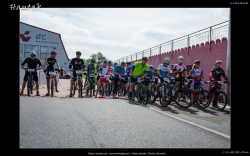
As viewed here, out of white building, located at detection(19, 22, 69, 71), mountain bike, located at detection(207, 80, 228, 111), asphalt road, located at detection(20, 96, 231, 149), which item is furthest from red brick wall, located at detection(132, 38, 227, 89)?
white building, located at detection(19, 22, 69, 71)

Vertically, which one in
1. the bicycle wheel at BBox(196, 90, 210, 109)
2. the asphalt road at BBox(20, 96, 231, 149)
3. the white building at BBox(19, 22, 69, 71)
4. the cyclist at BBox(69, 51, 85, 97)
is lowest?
the asphalt road at BBox(20, 96, 231, 149)

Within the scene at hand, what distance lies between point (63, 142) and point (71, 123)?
1.65m

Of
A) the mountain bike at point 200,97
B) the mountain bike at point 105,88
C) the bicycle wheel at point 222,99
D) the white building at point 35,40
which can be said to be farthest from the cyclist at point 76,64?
the white building at point 35,40

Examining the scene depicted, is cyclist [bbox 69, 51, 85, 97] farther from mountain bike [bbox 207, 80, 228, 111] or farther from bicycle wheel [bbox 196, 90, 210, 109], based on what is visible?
mountain bike [bbox 207, 80, 228, 111]

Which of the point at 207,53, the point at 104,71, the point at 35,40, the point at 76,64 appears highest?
the point at 35,40

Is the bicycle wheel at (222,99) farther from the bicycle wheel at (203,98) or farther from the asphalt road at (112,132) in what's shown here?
the asphalt road at (112,132)

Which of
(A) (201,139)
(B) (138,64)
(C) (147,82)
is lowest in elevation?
(A) (201,139)

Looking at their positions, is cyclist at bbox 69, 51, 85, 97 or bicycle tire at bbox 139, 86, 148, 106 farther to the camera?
cyclist at bbox 69, 51, 85, 97

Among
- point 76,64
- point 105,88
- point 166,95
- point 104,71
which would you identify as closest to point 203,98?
point 166,95

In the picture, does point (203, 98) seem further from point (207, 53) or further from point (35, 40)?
point (35, 40)
